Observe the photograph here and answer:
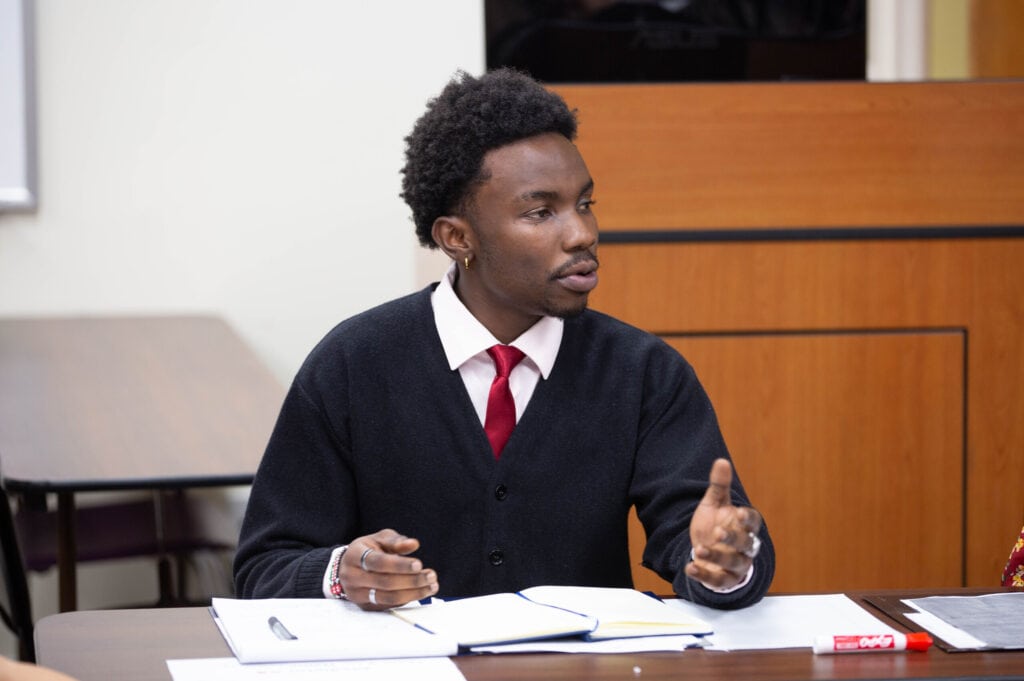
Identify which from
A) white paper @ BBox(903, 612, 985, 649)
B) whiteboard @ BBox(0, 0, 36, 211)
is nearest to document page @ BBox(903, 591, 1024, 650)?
white paper @ BBox(903, 612, 985, 649)

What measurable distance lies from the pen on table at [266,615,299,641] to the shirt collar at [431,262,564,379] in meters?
0.49

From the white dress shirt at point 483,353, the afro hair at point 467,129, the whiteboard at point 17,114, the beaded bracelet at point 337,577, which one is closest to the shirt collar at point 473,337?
the white dress shirt at point 483,353

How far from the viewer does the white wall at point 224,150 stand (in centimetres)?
359

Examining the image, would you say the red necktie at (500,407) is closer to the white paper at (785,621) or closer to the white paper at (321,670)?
the white paper at (785,621)

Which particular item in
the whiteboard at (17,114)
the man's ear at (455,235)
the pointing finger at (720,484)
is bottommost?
the pointing finger at (720,484)

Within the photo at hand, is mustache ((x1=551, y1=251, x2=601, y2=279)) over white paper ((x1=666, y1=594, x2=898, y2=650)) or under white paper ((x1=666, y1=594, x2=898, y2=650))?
over

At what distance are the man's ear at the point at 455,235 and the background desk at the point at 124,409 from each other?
1.76ft

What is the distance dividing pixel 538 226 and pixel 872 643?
0.68m

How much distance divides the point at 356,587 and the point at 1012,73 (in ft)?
7.70

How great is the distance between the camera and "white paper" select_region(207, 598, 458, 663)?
1.30m

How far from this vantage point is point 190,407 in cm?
262

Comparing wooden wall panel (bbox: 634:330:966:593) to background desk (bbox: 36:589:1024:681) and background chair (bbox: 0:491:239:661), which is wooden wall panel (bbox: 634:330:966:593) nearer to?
background chair (bbox: 0:491:239:661)

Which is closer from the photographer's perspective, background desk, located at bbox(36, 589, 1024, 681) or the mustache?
background desk, located at bbox(36, 589, 1024, 681)

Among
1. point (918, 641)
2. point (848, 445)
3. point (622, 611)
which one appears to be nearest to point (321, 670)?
A: point (622, 611)
